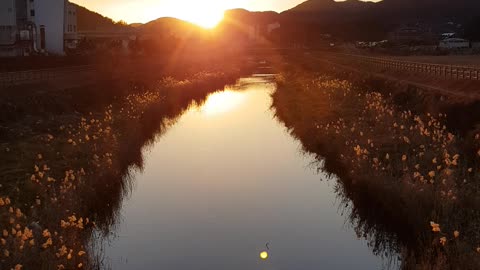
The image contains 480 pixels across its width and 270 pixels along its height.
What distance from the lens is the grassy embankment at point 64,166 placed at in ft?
40.3

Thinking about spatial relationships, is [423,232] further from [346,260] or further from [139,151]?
[139,151]

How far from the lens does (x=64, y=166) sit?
20.4 meters

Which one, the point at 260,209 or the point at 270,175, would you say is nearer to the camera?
the point at 260,209

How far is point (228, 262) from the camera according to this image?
14.7m

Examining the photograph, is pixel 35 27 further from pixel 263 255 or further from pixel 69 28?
pixel 263 255

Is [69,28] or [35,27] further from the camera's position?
[69,28]

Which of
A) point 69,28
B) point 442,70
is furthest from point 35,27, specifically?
point 442,70

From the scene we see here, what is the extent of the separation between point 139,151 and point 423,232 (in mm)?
17781

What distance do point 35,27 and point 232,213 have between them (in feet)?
216

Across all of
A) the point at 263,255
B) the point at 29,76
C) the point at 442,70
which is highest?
the point at 442,70

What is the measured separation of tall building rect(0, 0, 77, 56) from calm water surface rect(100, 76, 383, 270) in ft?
153

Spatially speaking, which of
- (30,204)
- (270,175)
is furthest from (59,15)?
(30,204)

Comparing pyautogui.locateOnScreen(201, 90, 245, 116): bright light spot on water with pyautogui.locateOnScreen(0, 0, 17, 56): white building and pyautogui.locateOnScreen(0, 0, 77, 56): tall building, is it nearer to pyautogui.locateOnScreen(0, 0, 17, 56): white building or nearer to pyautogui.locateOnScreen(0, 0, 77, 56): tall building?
pyautogui.locateOnScreen(0, 0, 77, 56): tall building

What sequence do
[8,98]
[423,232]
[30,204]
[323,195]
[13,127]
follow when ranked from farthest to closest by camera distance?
[8,98], [13,127], [323,195], [30,204], [423,232]
